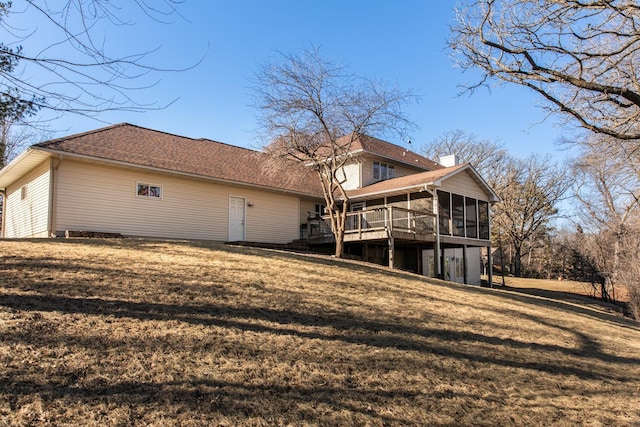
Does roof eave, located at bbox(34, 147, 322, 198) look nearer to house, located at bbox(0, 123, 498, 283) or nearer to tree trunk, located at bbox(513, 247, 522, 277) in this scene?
house, located at bbox(0, 123, 498, 283)

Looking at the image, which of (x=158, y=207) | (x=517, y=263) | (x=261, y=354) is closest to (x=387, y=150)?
(x=158, y=207)

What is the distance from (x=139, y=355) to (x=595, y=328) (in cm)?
1080

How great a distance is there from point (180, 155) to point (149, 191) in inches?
101

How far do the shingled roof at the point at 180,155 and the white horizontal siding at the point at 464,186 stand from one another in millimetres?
6263

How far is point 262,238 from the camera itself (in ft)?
62.8

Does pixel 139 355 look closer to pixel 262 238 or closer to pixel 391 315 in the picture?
pixel 391 315

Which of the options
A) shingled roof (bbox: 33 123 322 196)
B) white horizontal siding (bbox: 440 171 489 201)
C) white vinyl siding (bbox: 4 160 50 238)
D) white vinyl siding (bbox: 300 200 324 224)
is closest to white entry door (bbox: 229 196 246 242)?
shingled roof (bbox: 33 123 322 196)

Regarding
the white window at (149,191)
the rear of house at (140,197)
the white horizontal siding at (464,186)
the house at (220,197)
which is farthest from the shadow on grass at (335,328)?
the white horizontal siding at (464,186)

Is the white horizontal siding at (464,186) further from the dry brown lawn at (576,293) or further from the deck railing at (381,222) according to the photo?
the dry brown lawn at (576,293)

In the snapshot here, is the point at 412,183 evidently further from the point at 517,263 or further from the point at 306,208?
the point at 517,263

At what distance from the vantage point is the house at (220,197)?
47.2 ft

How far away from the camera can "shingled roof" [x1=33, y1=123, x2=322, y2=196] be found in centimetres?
1473

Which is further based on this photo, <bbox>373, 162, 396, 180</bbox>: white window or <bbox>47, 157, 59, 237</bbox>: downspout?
<bbox>373, 162, 396, 180</bbox>: white window

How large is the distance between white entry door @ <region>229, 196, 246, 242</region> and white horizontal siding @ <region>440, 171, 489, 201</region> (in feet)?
29.2
